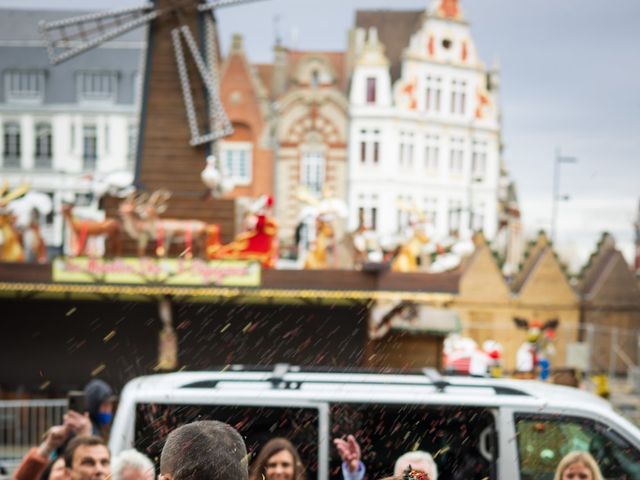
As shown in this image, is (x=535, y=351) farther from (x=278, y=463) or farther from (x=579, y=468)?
(x=278, y=463)

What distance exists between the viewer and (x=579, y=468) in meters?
3.65

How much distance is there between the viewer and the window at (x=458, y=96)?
34.2 m

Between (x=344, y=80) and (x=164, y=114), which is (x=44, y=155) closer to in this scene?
(x=344, y=80)

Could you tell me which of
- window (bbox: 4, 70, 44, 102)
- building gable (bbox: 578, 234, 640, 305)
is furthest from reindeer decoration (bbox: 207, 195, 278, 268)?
window (bbox: 4, 70, 44, 102)

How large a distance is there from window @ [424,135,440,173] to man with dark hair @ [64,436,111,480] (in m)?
31.4

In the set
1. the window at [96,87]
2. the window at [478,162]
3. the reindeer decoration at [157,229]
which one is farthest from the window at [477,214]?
the reindeer decoration at [157,229]

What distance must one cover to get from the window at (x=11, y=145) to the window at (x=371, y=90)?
1684 centimetres

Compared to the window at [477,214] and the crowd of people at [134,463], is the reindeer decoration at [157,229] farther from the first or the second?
the window at [477,214]

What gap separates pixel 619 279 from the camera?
1033 inches

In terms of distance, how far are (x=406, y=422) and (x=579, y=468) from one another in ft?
3.37

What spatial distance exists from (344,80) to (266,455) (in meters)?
32.2

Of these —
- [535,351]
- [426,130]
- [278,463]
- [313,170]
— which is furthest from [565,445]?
[426,130]

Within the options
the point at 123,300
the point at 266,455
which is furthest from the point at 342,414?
the point at 123,300

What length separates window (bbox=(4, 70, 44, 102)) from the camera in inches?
1410
